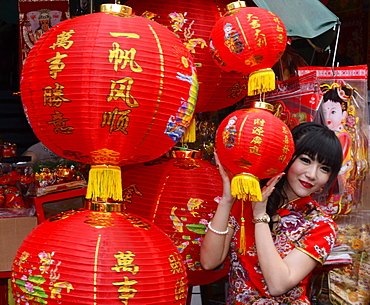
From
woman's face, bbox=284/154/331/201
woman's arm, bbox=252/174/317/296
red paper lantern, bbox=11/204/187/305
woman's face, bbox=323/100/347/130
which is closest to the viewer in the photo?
red paper lantern, bbox=11/204/187/305

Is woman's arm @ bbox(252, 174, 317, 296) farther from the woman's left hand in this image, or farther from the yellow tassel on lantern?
the yellow tassel on lantern

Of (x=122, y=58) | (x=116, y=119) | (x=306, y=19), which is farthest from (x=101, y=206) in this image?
(x=306, y=19)

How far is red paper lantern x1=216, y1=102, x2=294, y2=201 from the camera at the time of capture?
2.29 m

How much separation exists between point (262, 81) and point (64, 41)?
0.87 m

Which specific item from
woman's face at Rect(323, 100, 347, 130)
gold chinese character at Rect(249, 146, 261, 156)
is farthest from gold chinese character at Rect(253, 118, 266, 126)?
woman's face at Rect(323, 100, 347, 130)

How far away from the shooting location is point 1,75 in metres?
5.96

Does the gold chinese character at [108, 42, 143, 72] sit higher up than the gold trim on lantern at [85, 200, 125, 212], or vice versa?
the gold chinese character at [108, 42, 143, 72]

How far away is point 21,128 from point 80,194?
273 centimetres

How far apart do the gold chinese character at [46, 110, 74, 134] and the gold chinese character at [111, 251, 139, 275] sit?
507 millimetres

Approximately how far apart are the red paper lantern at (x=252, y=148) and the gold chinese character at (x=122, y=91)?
46 cm

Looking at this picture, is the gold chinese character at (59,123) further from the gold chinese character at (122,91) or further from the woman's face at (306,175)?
the woman's face at (306,175)

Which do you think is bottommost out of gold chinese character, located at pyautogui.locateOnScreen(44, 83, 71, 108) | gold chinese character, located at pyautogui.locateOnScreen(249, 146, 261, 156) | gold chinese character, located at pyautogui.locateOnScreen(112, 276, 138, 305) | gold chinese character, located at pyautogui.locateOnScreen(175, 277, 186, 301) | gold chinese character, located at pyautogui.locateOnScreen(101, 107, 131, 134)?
gold chinese character, located at pyautogui.locateOnScreen(175, 277, 186, 301)

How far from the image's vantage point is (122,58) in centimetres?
213

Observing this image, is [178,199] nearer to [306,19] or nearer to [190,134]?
[190,134]
